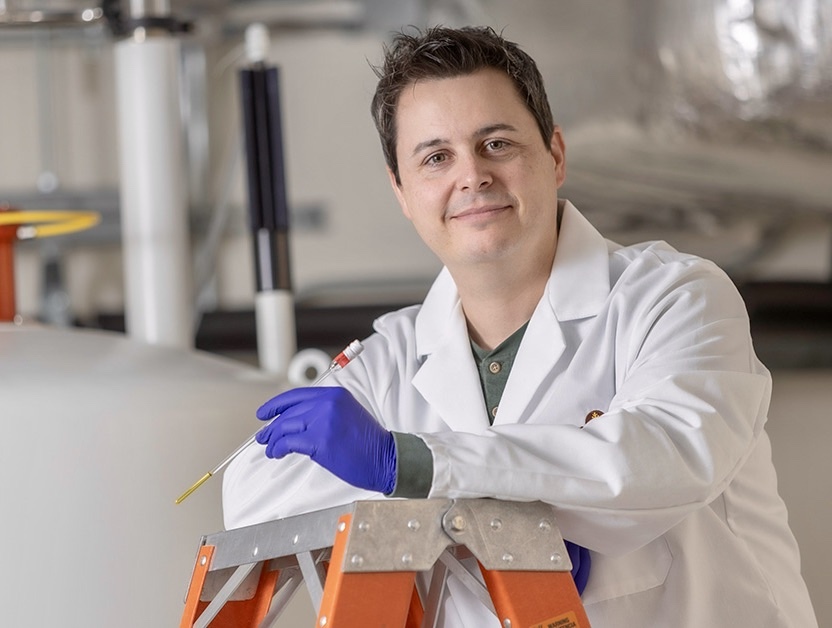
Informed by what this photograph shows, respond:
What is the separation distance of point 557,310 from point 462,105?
0.24 m

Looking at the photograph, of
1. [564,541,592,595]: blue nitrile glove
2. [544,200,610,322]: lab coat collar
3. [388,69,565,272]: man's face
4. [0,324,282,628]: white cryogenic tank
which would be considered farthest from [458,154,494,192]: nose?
[0,324,282,628]: white cryogenic tank

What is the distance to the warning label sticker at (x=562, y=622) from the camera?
2.76 ft

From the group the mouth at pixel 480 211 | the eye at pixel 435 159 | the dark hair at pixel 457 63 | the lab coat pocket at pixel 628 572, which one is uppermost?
the dark hair at pixel 457 63

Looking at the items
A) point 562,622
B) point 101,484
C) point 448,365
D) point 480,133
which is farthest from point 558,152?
point 101,484

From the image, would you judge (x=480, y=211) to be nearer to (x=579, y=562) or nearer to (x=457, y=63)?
(x=457, y=63)

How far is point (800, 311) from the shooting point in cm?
226

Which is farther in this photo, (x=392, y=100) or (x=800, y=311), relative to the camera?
(x=800, y=311)

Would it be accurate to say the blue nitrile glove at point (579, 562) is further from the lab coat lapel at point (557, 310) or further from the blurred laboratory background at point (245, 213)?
the blurred laboratory background at point (245, 213)

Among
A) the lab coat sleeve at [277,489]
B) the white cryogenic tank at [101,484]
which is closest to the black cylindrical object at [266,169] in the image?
the white cryogenic tank at [101,484]

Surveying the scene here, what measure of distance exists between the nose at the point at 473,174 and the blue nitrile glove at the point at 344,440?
0.33 metres

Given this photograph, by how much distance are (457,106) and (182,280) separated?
94 cm

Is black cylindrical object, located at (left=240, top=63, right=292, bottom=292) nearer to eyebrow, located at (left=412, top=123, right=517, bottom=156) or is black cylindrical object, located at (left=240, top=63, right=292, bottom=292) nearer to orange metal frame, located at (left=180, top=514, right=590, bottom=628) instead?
eyebrow, located at (left=412, top=123, right=517, bottom=156)

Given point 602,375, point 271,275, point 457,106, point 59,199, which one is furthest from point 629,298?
point 59,199

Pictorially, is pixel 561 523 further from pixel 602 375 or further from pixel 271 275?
pixel 271 275
